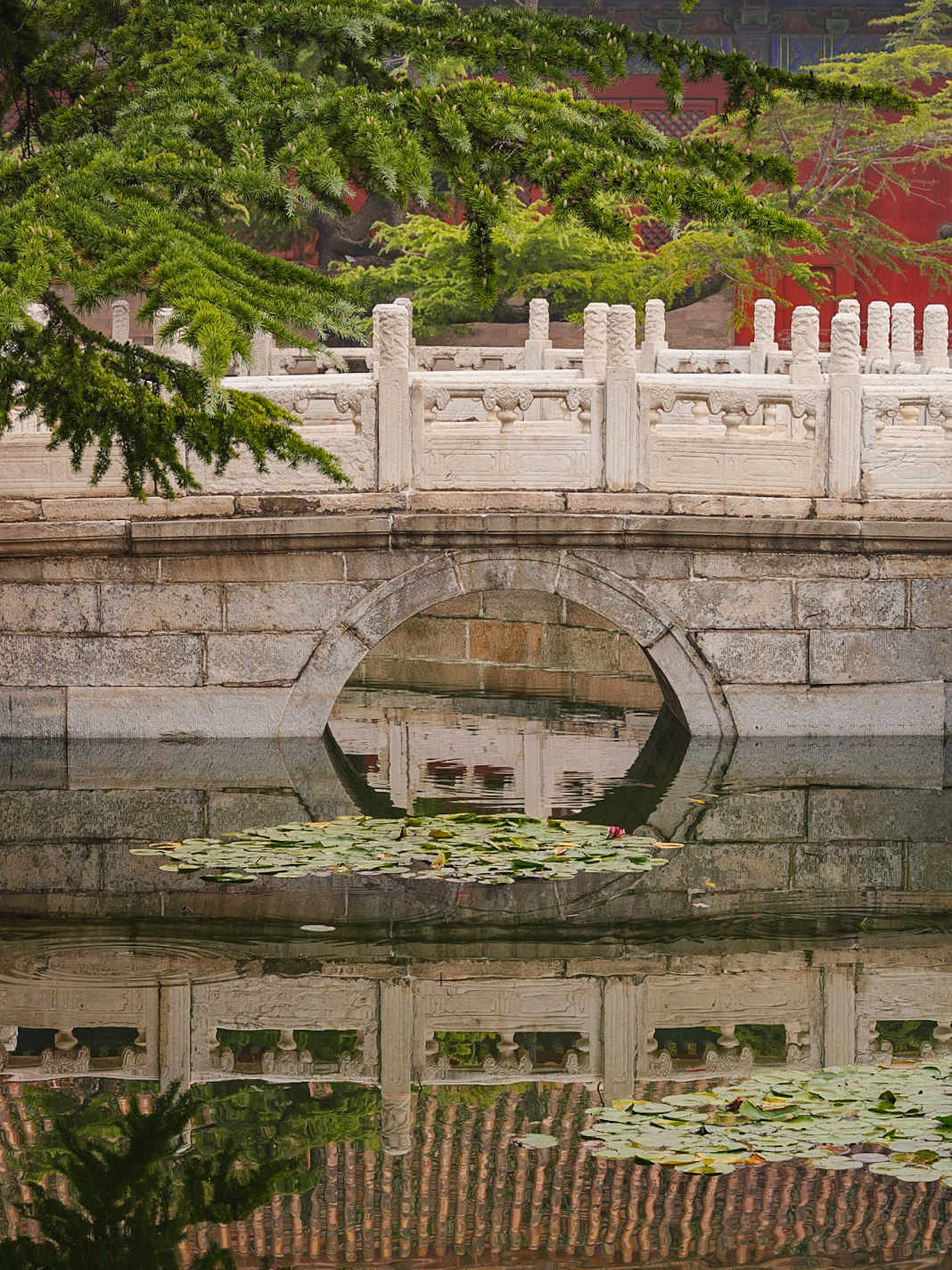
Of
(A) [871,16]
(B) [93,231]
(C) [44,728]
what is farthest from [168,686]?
(A) [871,16]

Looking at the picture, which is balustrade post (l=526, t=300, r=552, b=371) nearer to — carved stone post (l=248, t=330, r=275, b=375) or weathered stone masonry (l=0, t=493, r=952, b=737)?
carved stone post (l=248, t=330, r=275, b=375)

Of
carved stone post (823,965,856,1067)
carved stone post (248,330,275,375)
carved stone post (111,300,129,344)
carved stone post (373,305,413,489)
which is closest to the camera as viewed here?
carved stone post (823,965,856,1067)

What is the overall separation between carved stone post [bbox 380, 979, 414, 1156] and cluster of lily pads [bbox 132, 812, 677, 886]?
121 cm

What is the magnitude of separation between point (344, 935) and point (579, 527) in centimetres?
349

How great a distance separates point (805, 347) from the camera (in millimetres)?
9609

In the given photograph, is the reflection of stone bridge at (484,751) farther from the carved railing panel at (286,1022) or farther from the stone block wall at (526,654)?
the carved railing panel at (286,1022)

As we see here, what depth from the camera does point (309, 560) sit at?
9039 millimetres

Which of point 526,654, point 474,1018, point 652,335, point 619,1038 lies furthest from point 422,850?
point 652,335

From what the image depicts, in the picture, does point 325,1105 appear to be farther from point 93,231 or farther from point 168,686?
point 168,686

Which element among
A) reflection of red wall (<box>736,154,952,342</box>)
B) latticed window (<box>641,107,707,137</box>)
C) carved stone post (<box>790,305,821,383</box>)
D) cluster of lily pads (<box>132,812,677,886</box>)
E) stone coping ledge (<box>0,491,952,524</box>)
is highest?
latticed window (<box>641,107,707,137</box>)

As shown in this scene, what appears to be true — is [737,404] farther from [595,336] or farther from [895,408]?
[595,336]

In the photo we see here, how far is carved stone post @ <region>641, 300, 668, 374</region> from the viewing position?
12.8 meters

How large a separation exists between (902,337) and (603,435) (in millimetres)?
4801

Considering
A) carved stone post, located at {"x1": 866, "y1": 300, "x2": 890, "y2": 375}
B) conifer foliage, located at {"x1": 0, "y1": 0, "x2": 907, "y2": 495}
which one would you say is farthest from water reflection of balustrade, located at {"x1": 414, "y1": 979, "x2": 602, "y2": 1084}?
carved stone post, located at {"x1": 866, "y1": 300, "x2": 890, "y2": 375}
